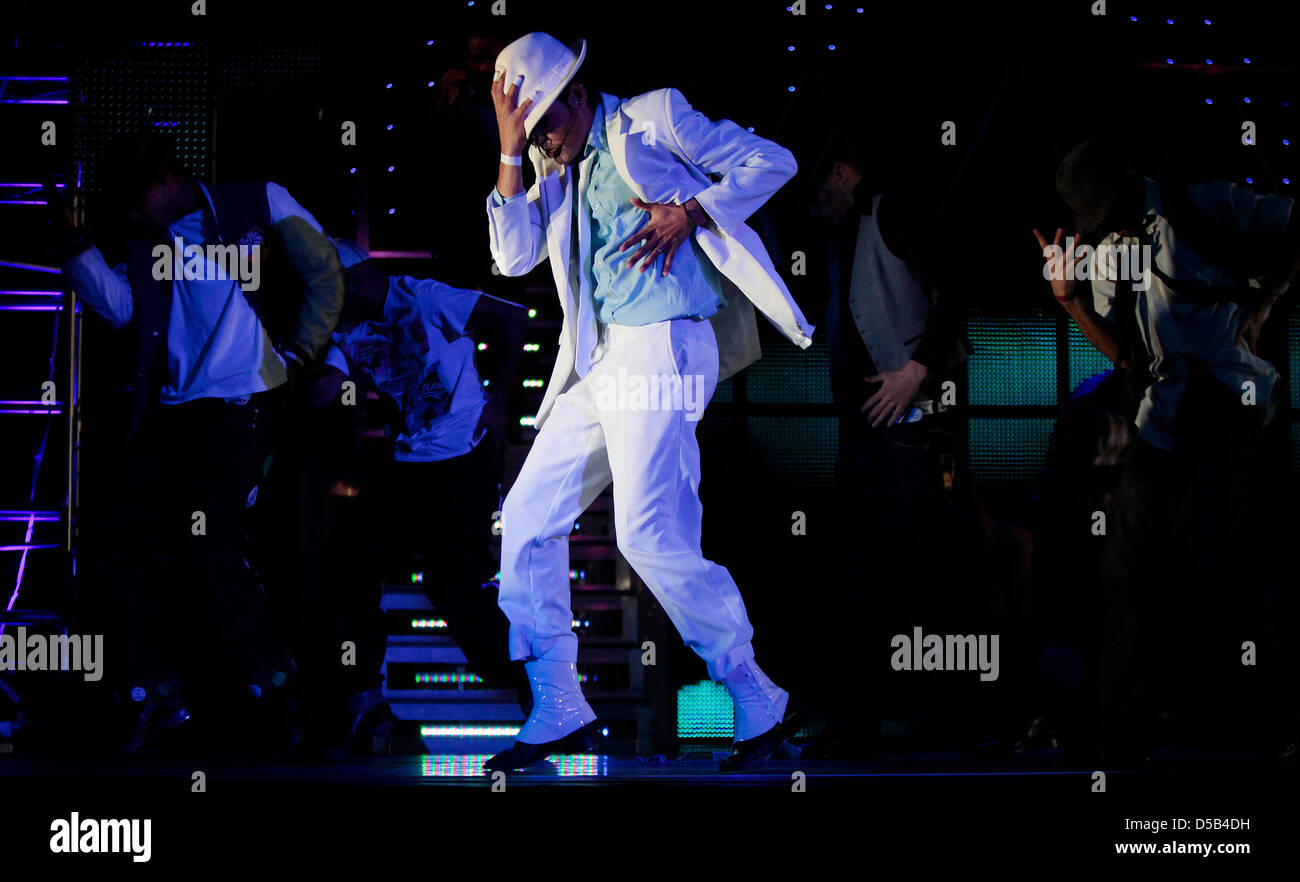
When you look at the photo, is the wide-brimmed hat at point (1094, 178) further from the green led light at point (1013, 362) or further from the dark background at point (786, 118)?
the green led light at point (1013, 362)

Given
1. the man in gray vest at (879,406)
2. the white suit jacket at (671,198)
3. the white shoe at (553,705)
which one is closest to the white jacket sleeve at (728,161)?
the white suit jacket at (671,198)

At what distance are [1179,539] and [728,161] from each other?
1.93 m

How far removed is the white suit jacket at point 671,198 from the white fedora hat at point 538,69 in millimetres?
204

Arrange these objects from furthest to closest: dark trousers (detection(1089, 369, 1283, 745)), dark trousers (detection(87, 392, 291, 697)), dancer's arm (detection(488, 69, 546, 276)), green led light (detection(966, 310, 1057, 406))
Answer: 1. green led light (detection(966, 310, 1057, 406))
2. dark trousers (detection(87, 392, 291, 697))
3. dark trousers (detection(1089, 369, 1283, 745))
4. dancer's arm (detection(488, 69, 546, 276))

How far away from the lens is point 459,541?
16.2 feet

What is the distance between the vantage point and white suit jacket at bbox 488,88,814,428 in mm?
4020

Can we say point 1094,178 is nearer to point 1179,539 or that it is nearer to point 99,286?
point 1179,539

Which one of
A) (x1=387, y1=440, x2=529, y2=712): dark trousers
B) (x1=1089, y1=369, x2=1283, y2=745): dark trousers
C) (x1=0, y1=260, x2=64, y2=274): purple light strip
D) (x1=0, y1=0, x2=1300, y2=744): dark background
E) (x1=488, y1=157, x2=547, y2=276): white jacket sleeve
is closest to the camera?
(x1=488, y1=157, x2=547, y2=276): white jacket sleeve

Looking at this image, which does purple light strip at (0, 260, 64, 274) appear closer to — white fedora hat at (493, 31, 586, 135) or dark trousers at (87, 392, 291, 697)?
dark trousers at (87, 392, 291, 697)

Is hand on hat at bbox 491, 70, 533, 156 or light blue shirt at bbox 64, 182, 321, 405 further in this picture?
light blue shirt at bbox 64, 182, 321, 405

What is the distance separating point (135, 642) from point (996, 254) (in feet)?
11.8

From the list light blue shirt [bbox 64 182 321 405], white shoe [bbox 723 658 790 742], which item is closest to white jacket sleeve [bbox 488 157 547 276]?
light blue shirt [bbox 64 182 321 405]
